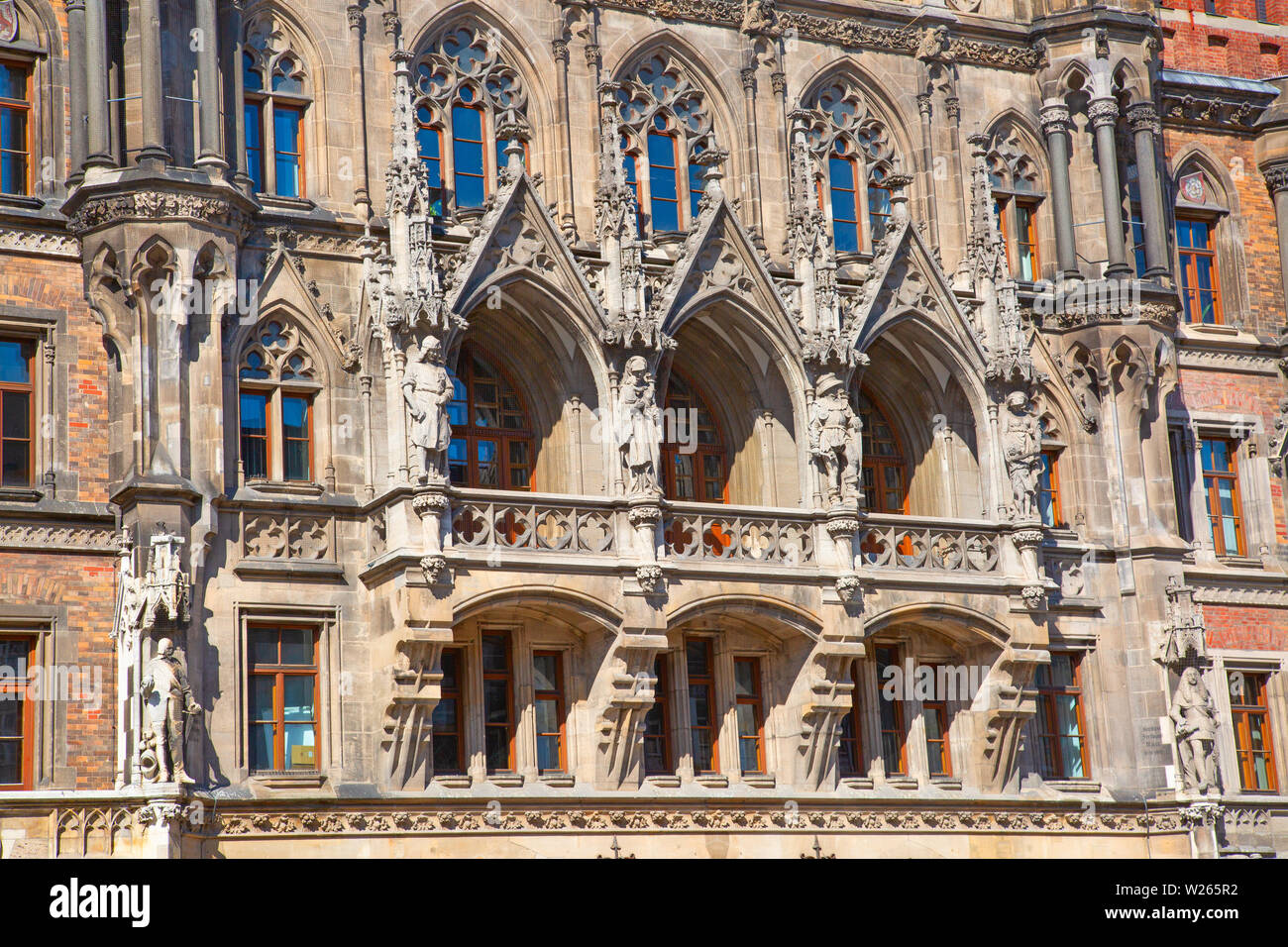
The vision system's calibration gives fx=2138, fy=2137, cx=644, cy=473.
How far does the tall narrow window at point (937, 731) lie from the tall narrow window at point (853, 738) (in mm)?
1016

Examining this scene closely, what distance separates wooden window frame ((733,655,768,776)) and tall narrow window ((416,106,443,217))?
7292 mm

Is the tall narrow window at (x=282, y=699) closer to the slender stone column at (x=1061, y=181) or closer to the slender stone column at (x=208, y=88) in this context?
the slender stone column at (x=208, y=88)

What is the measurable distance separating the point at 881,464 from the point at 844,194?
399 cm

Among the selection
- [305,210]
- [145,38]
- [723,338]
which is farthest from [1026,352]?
[145,38]

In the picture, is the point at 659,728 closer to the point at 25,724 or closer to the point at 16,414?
the point at 25,724

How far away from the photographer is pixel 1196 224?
113ft

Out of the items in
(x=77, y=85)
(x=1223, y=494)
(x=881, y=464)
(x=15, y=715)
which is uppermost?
(x=77, y=85)

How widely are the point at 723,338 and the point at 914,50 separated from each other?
19.8 ft

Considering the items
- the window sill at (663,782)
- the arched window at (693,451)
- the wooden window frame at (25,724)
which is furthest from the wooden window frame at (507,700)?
the wooden window frame at (25,724)

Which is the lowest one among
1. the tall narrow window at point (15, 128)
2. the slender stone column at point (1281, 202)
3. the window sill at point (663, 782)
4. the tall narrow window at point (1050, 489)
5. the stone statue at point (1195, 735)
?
the window sill at point (663, 782)

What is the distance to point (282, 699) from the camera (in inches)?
1009

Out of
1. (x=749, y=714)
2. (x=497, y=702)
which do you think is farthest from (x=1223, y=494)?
(x=497, y=702)

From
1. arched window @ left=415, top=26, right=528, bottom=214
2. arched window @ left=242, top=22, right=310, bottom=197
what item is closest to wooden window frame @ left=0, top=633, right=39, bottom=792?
arched window @ left=242, top=22, right=310, bottom=197

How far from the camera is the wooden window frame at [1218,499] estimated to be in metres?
32.9
